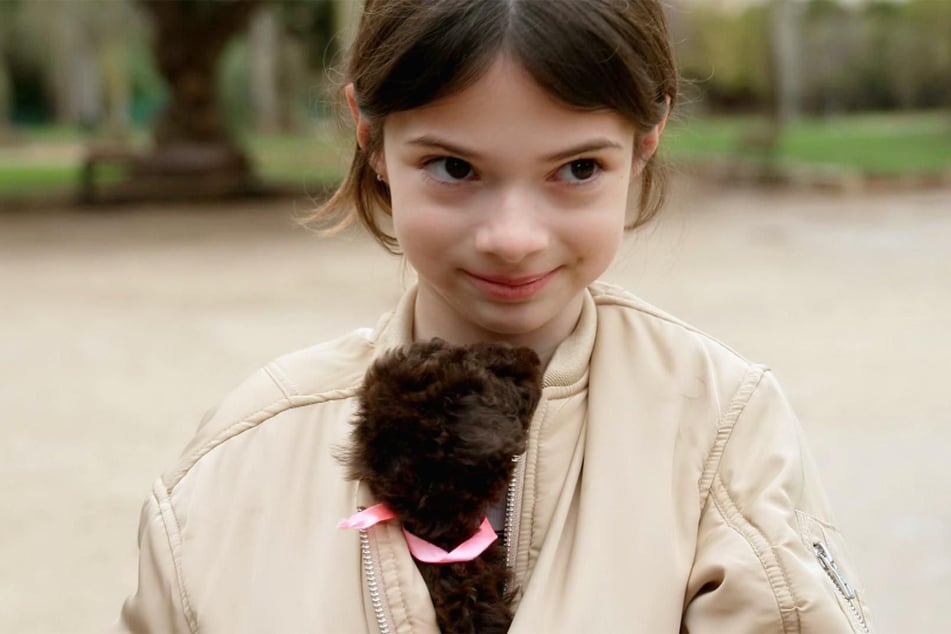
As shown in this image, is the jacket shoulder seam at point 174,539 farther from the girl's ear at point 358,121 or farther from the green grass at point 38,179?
the green grass at point 38,179

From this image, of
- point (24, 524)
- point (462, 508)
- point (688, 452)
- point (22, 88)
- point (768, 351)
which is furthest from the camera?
point (22, 88)

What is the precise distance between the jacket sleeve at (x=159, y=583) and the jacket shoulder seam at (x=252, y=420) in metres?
0.04

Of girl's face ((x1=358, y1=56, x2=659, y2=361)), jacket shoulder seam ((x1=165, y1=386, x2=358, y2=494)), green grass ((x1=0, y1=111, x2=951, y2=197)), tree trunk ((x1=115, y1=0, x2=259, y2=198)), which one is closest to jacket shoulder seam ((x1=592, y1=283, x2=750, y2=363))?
girl's face ((x1=358, y1=56, x2=659, y2=361))

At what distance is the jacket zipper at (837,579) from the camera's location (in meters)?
1.38

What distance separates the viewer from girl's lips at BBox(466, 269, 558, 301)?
1453mm

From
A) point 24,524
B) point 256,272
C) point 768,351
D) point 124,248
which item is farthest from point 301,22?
point 24,524

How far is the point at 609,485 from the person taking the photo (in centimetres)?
142

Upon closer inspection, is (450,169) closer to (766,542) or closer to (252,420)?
(252,420)

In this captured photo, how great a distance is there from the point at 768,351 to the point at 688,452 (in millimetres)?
4362

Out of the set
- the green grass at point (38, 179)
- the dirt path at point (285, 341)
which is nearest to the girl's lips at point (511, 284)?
the dirt path at point (285, 341)

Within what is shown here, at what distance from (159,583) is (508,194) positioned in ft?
1.96

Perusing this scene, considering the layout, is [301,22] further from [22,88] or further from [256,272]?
[22,88]

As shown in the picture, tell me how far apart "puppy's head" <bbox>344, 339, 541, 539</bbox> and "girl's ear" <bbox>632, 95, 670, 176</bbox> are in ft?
1.19

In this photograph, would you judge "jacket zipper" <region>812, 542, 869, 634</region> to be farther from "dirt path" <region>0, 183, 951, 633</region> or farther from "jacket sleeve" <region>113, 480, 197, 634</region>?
"dirt path" <region>0, 183, 951, 633</region>
